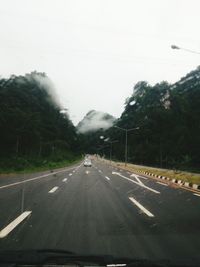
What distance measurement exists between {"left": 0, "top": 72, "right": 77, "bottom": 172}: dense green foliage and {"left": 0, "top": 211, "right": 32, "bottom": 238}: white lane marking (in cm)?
2841

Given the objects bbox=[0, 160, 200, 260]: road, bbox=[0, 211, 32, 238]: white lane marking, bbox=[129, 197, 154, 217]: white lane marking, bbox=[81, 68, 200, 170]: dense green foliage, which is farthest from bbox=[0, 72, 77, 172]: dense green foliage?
bbox=[0, 211, 32, 238]: white lane marking

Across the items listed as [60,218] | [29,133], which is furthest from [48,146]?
[60,218]

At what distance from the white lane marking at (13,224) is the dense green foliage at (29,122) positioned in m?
28.4

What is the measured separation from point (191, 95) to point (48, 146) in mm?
38991

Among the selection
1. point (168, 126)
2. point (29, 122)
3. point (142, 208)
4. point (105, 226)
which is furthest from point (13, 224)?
point (168, 126)

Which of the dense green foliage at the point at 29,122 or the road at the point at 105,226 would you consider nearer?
the road at the point at 105,226

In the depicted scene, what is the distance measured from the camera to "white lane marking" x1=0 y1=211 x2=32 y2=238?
661 cm

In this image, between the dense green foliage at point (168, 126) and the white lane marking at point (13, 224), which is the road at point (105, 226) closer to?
the white lane marking at point (13, 224)

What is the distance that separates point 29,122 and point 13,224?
55069mm

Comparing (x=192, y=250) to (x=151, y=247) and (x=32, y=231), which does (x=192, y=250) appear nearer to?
(x=151, y=247)

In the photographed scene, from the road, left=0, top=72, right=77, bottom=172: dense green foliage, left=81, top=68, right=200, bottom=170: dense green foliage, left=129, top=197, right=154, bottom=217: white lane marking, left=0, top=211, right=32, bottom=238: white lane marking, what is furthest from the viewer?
left=81, top=68, right=200, bottom=170: dense green foliage

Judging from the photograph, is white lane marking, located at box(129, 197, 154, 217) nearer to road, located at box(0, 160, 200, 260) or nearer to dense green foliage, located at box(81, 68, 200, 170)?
road, located at box(0, 160, 200, 260)

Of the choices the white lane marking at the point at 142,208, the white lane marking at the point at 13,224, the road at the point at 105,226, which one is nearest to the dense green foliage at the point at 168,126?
the white lane marking at the point at 142,208

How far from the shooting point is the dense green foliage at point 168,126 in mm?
74250
